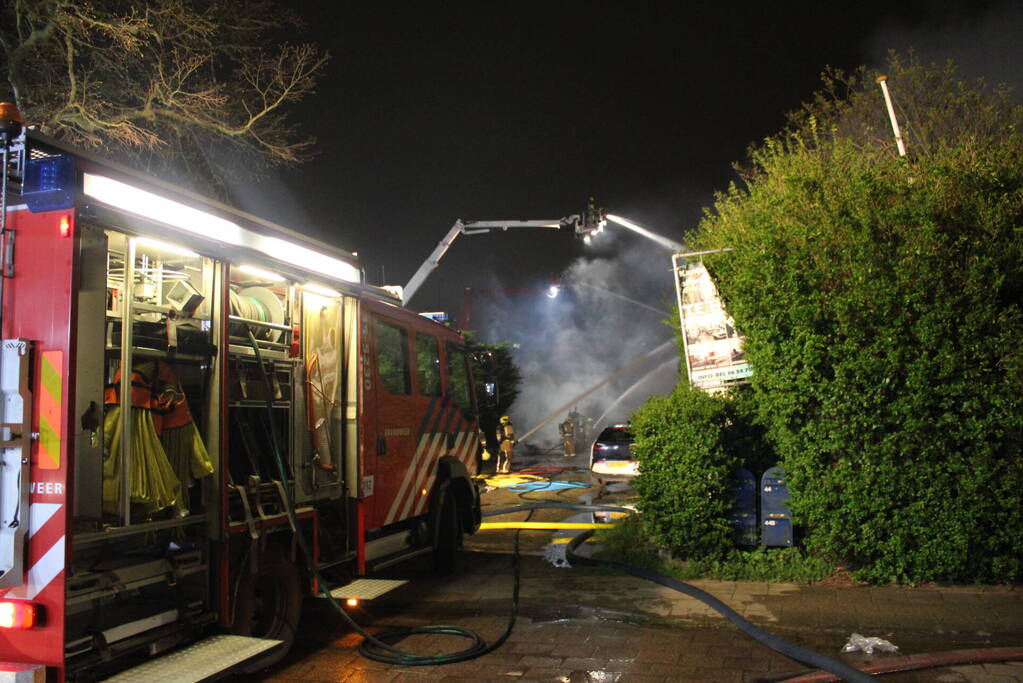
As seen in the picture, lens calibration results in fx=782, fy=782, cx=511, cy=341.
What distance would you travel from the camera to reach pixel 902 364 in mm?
7297

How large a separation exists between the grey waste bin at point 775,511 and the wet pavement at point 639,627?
59cm

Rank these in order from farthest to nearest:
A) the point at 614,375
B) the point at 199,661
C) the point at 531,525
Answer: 1. the point at 614,375
2. the point at 531,525
3. the point at 199,661

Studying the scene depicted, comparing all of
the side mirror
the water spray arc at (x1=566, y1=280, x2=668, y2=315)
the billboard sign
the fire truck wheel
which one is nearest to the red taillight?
the fire truck wheel

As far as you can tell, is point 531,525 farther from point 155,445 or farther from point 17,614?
point 17,614

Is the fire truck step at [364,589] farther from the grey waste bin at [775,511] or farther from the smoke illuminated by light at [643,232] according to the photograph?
the smoke illuminated by light at [643,232]

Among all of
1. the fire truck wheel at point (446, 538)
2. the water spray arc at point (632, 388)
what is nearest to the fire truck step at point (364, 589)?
the fire truck wheel at point (446, 538)

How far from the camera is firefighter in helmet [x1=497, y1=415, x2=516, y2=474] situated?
2239 centimetres

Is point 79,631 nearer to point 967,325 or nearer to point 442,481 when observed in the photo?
point 442,481

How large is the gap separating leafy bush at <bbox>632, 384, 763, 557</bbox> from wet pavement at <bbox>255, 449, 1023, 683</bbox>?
53 centimetres

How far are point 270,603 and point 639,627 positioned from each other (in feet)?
9.90

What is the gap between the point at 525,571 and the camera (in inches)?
354

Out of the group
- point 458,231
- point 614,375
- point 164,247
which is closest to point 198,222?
point 164,247

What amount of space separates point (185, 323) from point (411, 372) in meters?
3.31

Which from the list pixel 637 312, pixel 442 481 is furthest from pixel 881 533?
pixel 637 312
